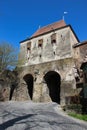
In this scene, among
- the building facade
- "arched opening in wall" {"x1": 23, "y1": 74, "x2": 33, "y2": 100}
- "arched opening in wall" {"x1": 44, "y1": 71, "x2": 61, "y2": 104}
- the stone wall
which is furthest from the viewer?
"arched opening in wall" {"x1": 23, "y1": 74, "x2": 33, "y2": 100}

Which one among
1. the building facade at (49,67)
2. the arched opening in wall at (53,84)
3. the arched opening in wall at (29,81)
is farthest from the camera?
the arched opening in wall at (29,81)

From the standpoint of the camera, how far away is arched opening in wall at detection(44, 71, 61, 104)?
20062mm

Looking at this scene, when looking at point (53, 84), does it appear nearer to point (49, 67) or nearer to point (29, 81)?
point (49, 67)

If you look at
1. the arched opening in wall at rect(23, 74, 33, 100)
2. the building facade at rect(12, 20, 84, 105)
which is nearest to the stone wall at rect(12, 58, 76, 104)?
the building facade at rect(12, 20, 84, 105)

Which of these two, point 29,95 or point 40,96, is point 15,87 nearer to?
point 29,95

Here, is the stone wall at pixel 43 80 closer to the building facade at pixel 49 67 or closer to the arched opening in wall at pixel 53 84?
the building facade at pixel 49 67

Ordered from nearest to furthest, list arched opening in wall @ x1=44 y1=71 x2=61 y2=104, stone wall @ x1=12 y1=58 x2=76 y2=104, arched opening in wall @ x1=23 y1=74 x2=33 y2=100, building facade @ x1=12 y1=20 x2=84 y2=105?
stone wall @ x1=12 y1=58 x2=76 y2=104 < building facade @ x1=12 y1=20 x2=84 y2=105 < arched opening in wall @ x1=44 y1=71 x2=61 y2=104 < arched opening in wall @ x1=23 y1=74 x2=33 y2=100

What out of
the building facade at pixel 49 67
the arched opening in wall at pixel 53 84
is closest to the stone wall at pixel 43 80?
the building facade at pixel 49 67

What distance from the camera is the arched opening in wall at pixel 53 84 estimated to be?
20.1m

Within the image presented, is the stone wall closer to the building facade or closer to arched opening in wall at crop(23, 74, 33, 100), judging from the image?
the building facade

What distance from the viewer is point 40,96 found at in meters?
19.0

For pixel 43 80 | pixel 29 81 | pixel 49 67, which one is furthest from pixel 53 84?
pixel 29 81

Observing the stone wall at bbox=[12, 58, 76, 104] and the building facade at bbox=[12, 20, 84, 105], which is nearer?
the stone wall at bbox=[12, 58, 76, 104]

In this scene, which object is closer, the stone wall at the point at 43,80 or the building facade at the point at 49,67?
the stone wall at the point at 43,80
